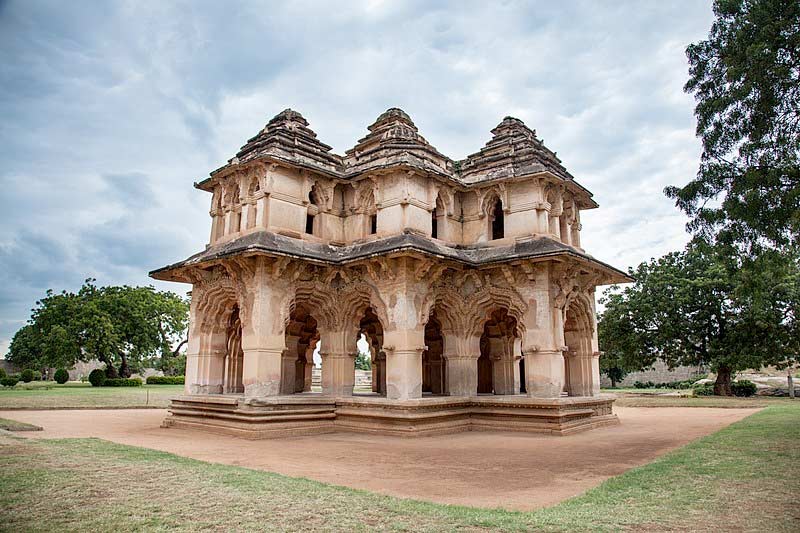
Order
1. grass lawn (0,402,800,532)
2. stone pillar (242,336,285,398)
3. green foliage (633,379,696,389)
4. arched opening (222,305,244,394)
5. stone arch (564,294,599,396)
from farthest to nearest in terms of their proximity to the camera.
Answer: green foliage (633,379,696,389)
arched opening (222,305,244,394)
stone arch (564,294,599,396)
stone pillar (242,336,285,398)
grass lawn (0,402,800,532)

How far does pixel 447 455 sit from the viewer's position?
36.9 ft

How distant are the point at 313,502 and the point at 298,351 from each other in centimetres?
1505

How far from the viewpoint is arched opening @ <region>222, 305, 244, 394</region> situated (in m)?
19.1

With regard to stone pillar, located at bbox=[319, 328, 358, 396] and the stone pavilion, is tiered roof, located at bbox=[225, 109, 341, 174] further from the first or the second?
stone pillar, located at bbox=[319, 328, 358, 396]

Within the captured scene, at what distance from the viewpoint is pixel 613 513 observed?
5980 millimetres

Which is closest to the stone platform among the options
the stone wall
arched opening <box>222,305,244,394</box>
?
arched opening <box>222,305,244,394</box>

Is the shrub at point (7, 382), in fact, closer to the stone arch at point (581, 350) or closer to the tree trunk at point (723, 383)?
the stone arch at point (581, 350)

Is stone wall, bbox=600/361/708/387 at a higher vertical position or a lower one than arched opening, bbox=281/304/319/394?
lower

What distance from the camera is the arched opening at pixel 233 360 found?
1910 centimetres

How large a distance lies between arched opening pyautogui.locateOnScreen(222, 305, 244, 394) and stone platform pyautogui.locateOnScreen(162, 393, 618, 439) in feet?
8.54

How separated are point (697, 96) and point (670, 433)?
835cm

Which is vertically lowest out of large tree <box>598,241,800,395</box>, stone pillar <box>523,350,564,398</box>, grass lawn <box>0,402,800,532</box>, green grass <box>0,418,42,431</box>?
green grass <box>0,418,42,431</box>

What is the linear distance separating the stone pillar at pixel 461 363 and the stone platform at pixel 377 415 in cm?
55

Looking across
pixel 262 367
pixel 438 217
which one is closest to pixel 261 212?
pixel 262 367
